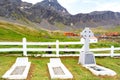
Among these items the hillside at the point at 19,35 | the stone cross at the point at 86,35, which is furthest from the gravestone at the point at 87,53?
the hillside at the point at 19,35

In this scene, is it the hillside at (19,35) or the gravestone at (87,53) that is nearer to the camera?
the gravestone at (87,53)

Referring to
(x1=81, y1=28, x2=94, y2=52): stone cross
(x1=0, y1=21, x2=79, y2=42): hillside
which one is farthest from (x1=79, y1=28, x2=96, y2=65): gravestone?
(x1=0, y1=21, x2=79, y2=42): hillside

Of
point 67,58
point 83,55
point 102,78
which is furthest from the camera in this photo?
point 67,58

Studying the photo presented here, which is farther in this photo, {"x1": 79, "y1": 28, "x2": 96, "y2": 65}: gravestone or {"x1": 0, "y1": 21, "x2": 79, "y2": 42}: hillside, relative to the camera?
{"x1": 0, "y1": 21, "x2": 79, "y2": 42}: hillside

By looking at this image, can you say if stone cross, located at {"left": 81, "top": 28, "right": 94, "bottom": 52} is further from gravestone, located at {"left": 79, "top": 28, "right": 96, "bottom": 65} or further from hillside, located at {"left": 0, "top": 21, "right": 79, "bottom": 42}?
hillside, located at {"left": 0, "top": 21, "right": 79, "bottom": 42}

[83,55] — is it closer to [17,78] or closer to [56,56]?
[56,56]

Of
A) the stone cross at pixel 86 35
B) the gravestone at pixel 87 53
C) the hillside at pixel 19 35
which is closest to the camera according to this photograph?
the gravestone at pixel 87 53

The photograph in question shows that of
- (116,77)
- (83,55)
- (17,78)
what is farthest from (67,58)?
(17,78)

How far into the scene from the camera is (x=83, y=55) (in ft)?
70.3

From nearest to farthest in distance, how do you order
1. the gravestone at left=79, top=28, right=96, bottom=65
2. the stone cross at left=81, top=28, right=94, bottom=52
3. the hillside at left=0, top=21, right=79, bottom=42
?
the gravestone at left=79, top=28, right=96, bottom=65 < the stone cross at left=81, top=28, right=94, bottom=52 < the hillside at left=0, top=21, right=79, bottom=42

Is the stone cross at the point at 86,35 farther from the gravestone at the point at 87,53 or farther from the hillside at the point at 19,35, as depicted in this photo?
the hillside at the point at 19,35

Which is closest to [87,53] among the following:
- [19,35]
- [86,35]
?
[86,35]

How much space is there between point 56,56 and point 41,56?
4.20 ft

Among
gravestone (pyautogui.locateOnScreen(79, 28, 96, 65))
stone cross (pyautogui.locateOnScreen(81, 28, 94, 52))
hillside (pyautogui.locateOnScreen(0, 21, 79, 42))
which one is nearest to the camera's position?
gravestone (pyautogui.locateOnScreen(79, 28, 96, 65))
